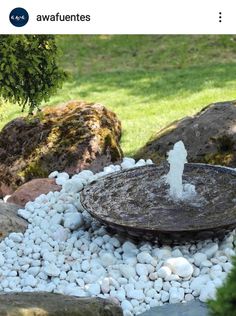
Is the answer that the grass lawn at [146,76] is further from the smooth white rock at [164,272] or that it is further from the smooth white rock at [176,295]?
the smooth white rock at [176,295]

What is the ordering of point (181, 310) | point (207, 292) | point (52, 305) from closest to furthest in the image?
point (52, 305) < point (181, 310) < point (207, 292)

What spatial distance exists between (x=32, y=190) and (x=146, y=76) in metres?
6.96

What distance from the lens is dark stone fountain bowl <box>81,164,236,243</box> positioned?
5543 mm

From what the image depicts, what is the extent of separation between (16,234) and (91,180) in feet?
3.68

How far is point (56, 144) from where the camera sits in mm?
7969

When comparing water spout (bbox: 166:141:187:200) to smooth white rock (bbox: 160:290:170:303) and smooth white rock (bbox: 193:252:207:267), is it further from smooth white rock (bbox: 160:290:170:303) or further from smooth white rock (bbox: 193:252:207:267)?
smooth white rock (bbox: 160:290:170:303)

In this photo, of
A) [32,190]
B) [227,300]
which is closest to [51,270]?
[32,190]

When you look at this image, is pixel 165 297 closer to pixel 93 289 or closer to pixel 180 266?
pixel 180 266

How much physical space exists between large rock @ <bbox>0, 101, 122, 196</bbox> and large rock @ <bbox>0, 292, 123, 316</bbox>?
300cm

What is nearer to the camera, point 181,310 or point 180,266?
point 181,310

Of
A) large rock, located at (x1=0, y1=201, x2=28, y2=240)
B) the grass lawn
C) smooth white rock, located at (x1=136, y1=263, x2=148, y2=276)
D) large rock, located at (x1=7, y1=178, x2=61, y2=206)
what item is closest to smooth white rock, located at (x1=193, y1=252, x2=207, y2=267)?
smooth white rock, located at (x1=136, y1=263, x2=148, y2=276)

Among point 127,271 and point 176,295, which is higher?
A: point 127,271

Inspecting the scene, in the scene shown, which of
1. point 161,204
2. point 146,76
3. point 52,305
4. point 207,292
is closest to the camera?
point 52,305
